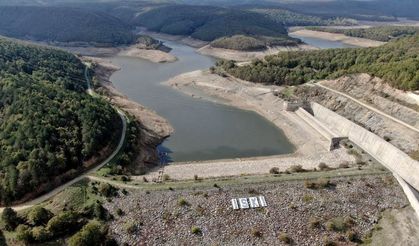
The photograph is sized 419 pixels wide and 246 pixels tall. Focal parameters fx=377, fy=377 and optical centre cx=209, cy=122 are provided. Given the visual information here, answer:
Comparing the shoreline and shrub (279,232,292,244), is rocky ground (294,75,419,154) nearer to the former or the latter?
the shoreline

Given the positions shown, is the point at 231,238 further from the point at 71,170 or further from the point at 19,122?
the point at 19,122

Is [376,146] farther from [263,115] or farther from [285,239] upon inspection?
[263,115]

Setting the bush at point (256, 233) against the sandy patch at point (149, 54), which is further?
the sandy patch at point (149, 54)

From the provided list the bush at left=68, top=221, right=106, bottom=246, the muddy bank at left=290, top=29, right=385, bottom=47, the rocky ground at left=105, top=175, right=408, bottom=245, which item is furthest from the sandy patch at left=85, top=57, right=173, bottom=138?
the muddy bank at left=290, top=29, right=385, bottom=47

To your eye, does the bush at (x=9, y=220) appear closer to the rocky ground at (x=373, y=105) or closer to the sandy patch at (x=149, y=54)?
the rocky ground at (x=373, y=105)

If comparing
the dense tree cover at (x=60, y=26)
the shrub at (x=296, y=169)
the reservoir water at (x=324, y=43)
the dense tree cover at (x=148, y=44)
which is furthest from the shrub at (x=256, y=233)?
the reservoir water at (x=324, y=43)

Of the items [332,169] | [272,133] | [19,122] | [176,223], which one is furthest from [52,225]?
[272,133]
